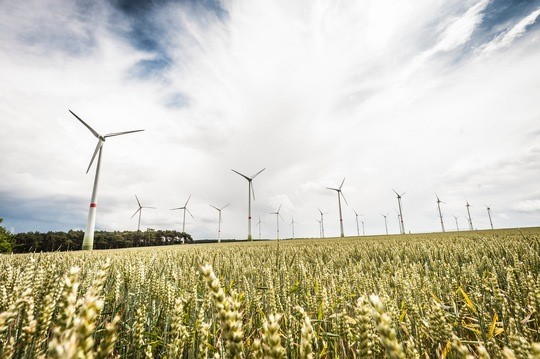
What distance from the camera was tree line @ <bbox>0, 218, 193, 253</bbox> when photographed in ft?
227

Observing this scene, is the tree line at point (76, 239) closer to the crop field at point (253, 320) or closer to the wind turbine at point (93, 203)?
the wind turbine at point (93, 203)

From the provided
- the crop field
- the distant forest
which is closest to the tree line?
the distant forest

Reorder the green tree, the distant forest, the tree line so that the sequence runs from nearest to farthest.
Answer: the green tree, the tree line, the distant forest

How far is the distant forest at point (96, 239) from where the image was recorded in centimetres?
7734

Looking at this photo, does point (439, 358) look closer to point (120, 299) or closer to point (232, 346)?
point (232, 346)

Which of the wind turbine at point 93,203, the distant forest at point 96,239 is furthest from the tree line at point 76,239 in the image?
the wind turbine at point 93,203

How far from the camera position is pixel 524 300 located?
3855 mm

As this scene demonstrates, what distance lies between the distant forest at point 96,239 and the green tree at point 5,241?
2.30 ft

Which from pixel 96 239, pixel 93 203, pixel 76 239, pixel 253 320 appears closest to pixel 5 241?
pixel 76 239

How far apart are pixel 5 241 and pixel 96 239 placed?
25.6 m

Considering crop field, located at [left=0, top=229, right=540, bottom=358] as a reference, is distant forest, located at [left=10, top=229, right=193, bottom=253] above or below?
above

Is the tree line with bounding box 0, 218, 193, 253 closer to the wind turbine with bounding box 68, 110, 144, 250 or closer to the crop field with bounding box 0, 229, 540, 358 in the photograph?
the wind turbine with bounding box 68, 110, 144, 250

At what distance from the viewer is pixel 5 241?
2613 inches

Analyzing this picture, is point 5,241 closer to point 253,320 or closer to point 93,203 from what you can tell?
point 93,203
